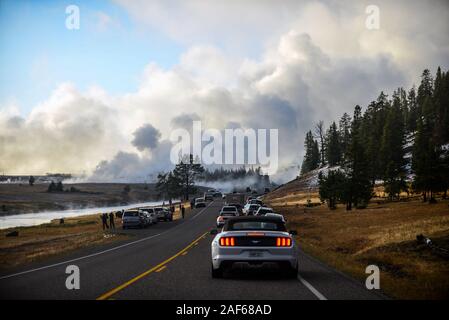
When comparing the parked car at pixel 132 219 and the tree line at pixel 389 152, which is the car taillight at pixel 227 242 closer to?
the parked car at pixel 132 219

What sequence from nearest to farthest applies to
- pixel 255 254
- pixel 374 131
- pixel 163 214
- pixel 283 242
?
pixel 255 254 → pixel 283 242 → pixel 163 214 → pixel 374 131

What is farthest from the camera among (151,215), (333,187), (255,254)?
(333,187)

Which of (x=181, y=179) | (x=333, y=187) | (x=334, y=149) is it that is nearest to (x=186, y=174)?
(x=181, y=179)

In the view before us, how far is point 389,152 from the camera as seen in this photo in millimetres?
103438

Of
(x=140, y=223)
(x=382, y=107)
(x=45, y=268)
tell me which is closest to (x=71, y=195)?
(x=382, y=107)

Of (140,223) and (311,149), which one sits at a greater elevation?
(311,149)

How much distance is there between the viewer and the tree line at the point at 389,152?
6556 centimetres

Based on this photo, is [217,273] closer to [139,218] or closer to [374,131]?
[139,218]

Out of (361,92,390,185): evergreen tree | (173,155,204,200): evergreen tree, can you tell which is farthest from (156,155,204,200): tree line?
(361,92,390,185): evergreen tree

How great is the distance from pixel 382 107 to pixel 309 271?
131462 mm

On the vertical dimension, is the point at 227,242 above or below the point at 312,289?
above

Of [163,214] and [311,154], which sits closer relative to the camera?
[163,214]
